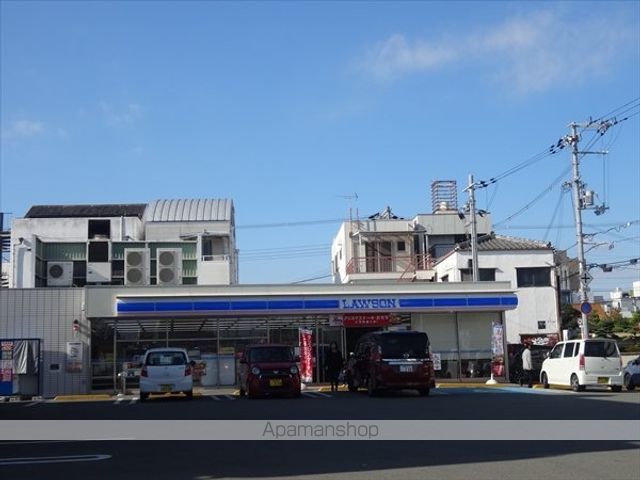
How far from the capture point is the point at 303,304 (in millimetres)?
31438

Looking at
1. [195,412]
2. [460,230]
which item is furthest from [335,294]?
[460,230]

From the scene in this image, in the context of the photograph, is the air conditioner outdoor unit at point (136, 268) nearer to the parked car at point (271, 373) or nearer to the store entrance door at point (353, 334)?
the store entrance door at point (353, 334)

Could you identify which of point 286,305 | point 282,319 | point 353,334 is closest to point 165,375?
point 286,305

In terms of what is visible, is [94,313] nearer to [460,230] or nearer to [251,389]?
[251,389]

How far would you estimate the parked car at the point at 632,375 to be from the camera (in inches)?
1166

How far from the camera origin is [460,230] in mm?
52344

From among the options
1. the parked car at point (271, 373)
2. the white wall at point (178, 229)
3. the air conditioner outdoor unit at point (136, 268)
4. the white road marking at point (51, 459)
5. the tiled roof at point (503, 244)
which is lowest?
the white road marking at point (51, 459)

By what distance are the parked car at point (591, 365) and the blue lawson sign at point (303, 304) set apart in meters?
5.70

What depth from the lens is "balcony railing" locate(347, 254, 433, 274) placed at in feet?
164

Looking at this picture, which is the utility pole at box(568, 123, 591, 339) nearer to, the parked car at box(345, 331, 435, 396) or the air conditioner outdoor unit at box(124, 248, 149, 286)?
the parked car at box(345, 331, 435, 396)

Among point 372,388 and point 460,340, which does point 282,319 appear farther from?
point 372,388

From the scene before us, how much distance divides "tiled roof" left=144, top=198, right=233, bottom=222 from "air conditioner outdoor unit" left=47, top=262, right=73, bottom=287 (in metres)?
12.8

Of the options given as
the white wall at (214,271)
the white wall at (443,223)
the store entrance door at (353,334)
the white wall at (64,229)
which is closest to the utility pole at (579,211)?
the store entrance door at (353,334)

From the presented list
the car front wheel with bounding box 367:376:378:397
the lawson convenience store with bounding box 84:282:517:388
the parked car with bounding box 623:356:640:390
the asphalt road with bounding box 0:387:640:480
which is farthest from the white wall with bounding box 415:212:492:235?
the asphalt road with bounding box 0:387:640:480
